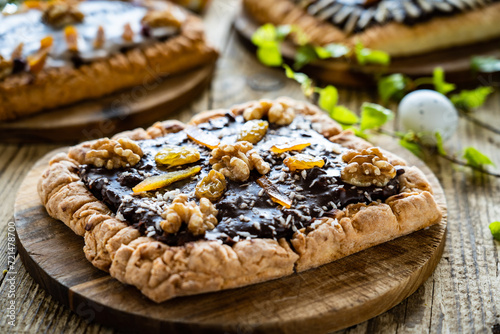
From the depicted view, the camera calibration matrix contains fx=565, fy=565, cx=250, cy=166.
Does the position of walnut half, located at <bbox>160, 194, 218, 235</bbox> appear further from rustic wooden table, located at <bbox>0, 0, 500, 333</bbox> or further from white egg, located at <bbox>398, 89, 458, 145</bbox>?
white egg, located at <bbox>398, 89, 458, 145</bbox>

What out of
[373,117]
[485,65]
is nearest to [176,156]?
[373,117]

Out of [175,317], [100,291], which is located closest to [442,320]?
[175,317]

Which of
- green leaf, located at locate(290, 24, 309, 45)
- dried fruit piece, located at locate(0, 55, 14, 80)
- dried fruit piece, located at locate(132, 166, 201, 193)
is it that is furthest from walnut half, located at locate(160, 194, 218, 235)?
green leaf, located at locate(290, 24, 309, 45)

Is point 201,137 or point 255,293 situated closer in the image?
point 255,293

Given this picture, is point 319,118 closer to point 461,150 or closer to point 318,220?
point 318,220

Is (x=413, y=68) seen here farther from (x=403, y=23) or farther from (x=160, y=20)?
(x=160, y=20)


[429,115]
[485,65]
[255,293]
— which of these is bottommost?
[255,293]
